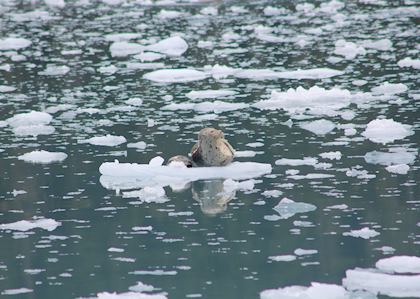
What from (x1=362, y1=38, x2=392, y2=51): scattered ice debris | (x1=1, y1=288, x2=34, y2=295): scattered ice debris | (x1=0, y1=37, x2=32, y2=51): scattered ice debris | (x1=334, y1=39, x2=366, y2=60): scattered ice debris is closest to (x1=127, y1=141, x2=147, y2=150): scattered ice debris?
(x1=1, y1=288, x2=34, y2=295): scattered ice debris

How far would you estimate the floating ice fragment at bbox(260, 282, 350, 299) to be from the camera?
438 centimetres

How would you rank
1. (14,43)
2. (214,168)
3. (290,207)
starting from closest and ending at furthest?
(290,207), (214,168), (14,43)

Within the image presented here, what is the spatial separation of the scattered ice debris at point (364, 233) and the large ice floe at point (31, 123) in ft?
12.3

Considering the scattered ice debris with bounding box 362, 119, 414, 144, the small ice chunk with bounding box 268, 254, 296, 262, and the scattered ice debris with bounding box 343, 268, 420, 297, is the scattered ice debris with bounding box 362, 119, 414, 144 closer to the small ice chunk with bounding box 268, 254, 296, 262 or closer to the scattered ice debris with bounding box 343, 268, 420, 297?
the small ice chunk with bounding box 268, 254, 296, 262

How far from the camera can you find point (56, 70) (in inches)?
462

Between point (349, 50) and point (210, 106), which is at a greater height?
point (349, 50)

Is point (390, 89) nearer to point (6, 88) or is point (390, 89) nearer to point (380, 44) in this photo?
point (380, 44)

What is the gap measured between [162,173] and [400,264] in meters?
2.29

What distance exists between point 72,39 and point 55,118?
5364 mm

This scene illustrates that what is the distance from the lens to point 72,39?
46.8 feet

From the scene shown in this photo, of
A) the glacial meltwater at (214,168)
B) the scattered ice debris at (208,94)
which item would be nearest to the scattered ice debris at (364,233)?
the glacial meltwater at (214,168)

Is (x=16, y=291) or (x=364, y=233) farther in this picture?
(x=364, y=233)

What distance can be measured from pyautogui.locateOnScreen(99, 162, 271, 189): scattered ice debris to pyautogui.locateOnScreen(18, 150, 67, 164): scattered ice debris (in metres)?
0.69

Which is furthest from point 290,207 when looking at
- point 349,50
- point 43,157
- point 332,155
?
point 349,50
